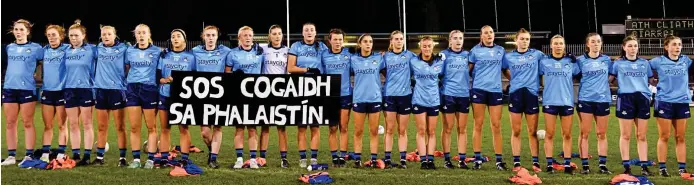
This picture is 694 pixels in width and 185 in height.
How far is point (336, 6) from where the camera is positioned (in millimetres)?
36062

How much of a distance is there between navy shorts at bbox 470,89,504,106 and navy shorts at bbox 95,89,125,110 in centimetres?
395

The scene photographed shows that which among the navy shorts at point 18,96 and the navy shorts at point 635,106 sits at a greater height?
the navy shorts at point 18,96

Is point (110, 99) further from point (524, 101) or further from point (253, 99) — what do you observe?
point (524, 101)

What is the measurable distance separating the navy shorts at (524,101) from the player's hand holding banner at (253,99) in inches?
78.0

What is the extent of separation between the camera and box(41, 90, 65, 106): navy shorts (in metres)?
8.45

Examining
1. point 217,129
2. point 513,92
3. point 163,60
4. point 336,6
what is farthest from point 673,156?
point 336,6

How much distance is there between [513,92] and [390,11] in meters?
29.2

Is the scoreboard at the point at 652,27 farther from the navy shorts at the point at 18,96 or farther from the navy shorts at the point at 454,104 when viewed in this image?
the navy shorts at the point at 18,96

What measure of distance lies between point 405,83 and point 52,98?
13.1 ft

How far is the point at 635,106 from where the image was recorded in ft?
26.5

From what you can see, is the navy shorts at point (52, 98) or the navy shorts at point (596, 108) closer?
the navy shorts at point (596, 108)

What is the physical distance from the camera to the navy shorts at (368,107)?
8.46 m

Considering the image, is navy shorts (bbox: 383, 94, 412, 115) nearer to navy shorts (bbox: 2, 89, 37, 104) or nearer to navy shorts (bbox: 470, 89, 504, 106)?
navy shorts (bbox: 470, 89, 504, 106)

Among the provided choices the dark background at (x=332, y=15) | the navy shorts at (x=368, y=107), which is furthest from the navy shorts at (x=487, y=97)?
the dark background at (x=332, y=15)
